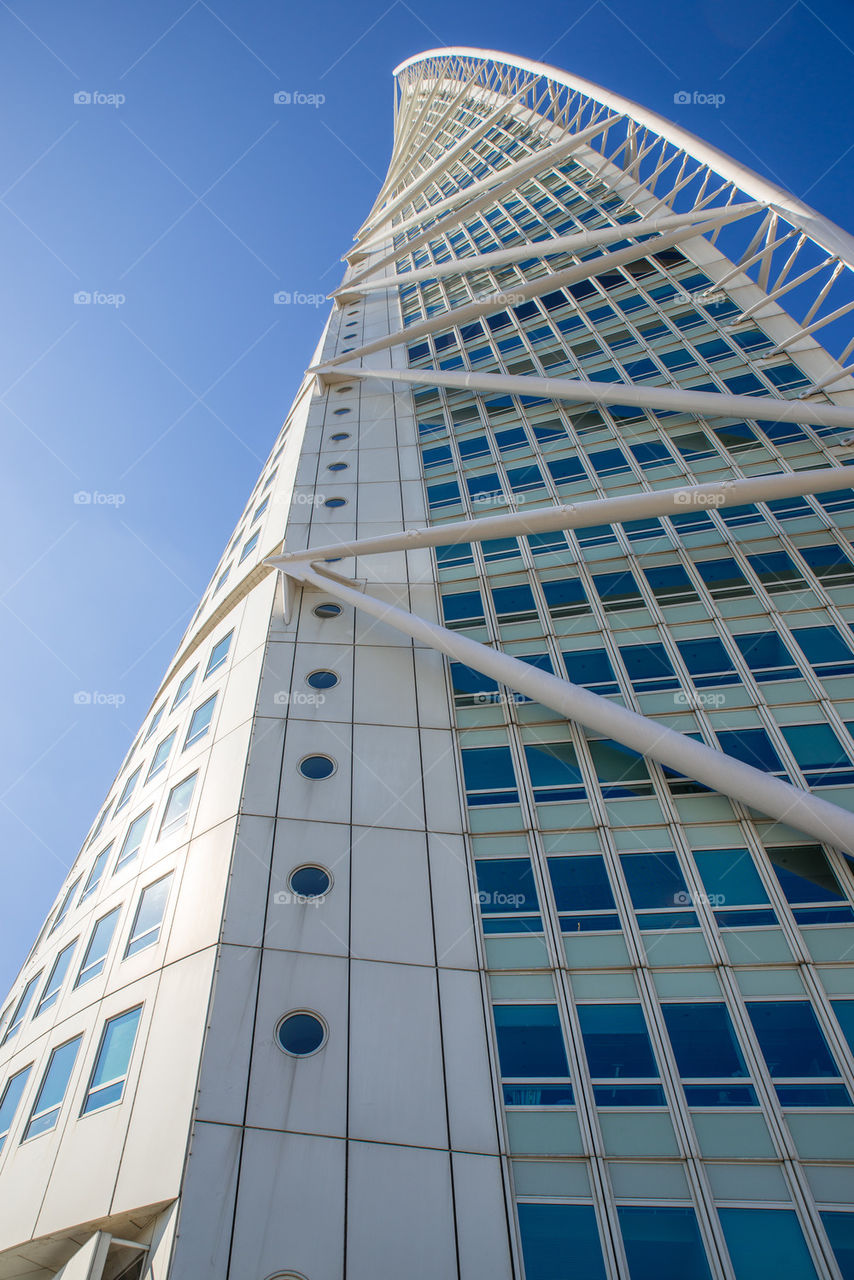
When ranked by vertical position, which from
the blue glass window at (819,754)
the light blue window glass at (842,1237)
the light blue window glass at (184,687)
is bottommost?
the light blue window glass at (842,1237)

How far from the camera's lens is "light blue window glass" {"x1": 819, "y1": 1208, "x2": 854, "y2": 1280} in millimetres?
10031

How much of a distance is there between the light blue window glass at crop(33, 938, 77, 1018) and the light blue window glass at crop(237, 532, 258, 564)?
1270cm

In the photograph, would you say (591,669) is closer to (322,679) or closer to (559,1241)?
(322,679)

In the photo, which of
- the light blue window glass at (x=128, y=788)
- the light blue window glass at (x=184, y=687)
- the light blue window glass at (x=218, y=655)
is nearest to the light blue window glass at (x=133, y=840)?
the light blue window glass at (x=128, y=788)

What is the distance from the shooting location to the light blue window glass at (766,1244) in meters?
10.1

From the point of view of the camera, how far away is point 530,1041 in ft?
41.2

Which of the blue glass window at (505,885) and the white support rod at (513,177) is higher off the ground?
the white support rod at (513,177)

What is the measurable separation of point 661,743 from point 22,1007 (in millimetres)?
16561

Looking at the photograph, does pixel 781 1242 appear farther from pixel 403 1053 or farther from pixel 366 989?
pixel 366 989

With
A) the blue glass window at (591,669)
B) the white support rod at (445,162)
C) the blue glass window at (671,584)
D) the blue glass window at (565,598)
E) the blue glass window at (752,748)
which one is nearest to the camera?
the blue glass window at (752,748)

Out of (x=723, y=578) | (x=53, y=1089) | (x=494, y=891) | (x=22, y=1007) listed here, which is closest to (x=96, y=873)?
(x=22, y=1007)

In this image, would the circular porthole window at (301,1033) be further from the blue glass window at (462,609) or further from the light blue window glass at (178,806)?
the blue glass window at (462,609)

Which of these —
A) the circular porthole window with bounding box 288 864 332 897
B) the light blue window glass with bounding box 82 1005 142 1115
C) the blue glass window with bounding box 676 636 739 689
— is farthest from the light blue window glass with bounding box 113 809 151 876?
the blue glass window with bounding box 676 636 739 689

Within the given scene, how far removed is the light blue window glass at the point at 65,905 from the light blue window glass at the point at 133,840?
3.64 metres
